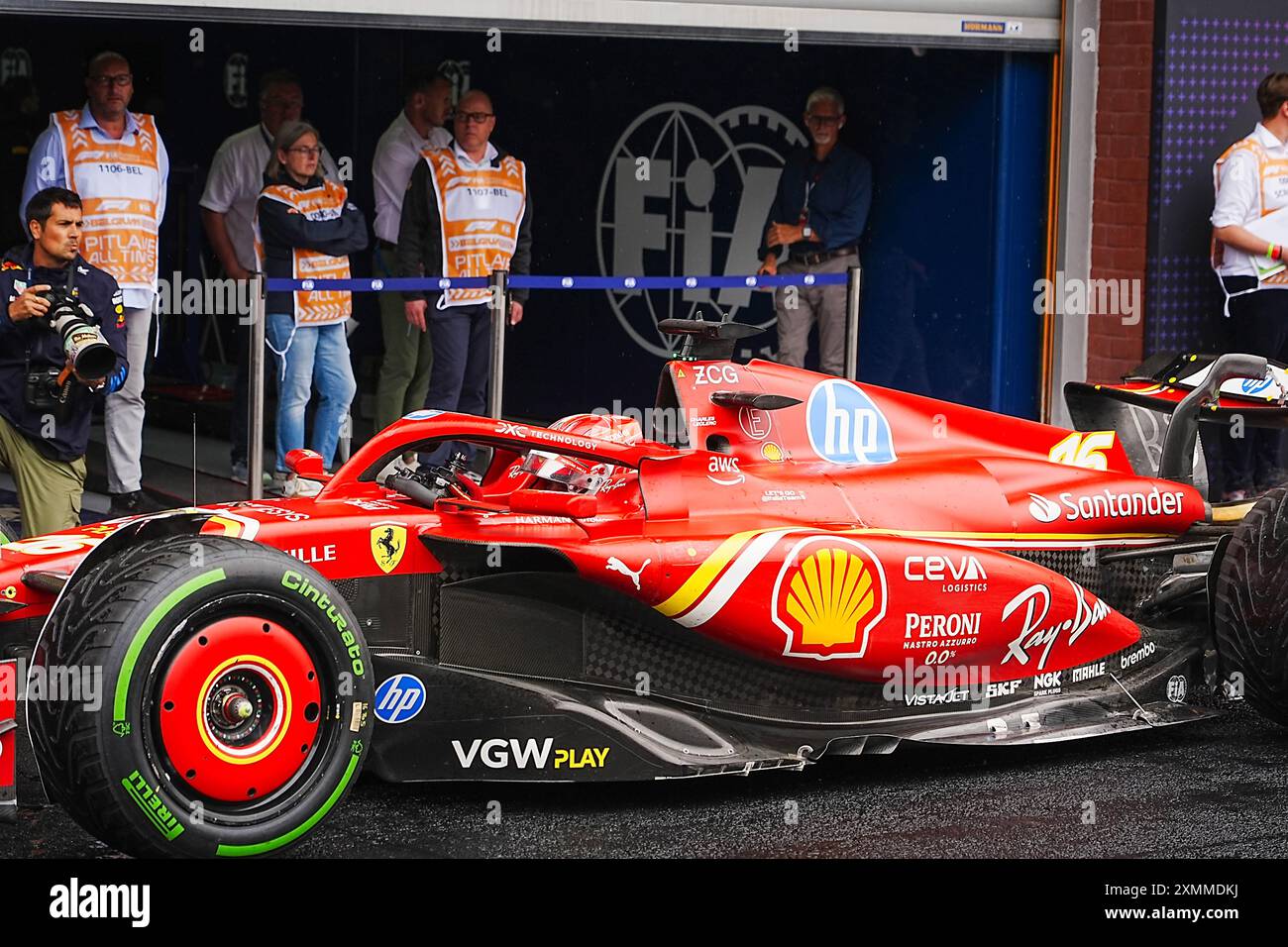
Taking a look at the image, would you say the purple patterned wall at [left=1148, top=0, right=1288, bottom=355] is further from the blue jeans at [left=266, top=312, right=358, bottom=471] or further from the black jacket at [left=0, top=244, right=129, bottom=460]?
the black jacket at [left=0, top=244, right=129, bottom=460]

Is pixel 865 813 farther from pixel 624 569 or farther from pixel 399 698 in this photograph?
pixel 399 698

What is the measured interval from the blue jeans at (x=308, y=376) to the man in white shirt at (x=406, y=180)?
907 millimetres

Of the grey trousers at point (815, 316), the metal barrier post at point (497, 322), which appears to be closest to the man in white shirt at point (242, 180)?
the metal barrier post at point (497, 322)

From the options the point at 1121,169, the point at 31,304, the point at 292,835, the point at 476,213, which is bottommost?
the point at 292,835

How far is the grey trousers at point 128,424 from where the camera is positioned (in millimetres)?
9336

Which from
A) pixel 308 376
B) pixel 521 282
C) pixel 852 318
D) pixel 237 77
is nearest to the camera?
pixel 308 376

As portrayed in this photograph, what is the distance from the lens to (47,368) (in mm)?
7758

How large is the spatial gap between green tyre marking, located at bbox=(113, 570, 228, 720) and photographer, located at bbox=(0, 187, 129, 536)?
2726 millimetres

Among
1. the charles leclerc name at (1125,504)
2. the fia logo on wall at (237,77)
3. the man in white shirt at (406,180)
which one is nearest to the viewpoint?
the charles leclerc name at (1125,504)

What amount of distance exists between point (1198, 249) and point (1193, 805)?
5.75 meters

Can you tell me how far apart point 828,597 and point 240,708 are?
1.89m

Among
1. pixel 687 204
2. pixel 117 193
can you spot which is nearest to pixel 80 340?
pixel 117 193

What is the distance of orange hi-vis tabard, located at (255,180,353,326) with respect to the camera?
980cm

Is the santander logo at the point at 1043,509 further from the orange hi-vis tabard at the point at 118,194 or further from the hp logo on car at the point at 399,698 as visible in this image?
the orange hi-vis tabard at the point at 118,194
